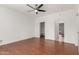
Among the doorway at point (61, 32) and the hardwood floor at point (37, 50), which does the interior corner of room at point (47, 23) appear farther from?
the hardwood floor at point (37, 50)

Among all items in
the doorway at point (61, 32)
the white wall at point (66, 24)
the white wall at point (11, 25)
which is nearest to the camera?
the white wall at point (11, 25)

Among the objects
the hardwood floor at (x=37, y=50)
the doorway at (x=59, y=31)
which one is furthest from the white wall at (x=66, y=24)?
the hardwood floor at (x=37, y=50)

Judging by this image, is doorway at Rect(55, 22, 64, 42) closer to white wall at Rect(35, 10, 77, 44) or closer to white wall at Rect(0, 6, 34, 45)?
white wall at Rect(35, 10, 77, 44)

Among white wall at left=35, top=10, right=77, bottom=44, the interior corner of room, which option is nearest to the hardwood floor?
the interior corner of room

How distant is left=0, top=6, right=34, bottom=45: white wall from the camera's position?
14.4 feet

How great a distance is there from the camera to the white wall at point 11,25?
173 inches

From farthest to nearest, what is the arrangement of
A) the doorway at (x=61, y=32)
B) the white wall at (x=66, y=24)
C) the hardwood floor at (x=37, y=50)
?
the doorway at (x=61, y=32) < the white wall at (x=66, y=24) < the hardwood floor at (x=37, y=50)

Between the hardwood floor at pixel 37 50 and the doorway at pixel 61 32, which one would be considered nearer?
the hardwood floor at pixel 37 50

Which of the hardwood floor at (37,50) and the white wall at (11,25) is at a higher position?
the white wall at (11,25)

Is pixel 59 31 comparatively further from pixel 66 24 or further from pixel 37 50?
pixel 37 50

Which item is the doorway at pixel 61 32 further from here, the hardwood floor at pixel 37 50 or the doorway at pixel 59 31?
the hardwood floor at pixel 37 50

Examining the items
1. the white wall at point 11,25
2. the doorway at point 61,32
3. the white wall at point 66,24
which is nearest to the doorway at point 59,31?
the doorway at point 61,32

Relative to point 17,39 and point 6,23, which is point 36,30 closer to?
point 17,39
